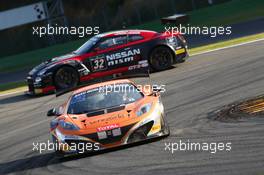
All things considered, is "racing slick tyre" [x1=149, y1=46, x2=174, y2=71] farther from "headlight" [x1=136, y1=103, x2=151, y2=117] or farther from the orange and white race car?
"headlight" [x1=136, y1=103, x2=151, y2=117]

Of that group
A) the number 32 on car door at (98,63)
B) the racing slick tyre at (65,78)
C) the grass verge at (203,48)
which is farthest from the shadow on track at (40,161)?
the grass verge at (203,48)

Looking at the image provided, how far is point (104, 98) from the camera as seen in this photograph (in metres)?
12.4

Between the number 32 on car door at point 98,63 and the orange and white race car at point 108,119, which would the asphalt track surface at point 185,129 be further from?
the number 32 on car door at point 98,63

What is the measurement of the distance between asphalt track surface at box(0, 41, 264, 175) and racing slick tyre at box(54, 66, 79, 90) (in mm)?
664

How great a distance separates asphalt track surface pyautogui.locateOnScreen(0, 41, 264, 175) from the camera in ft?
31.8

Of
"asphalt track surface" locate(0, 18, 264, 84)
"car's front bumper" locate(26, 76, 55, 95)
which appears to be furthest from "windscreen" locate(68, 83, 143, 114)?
"asphalt track surface" locate(0, 18, 264, 84)

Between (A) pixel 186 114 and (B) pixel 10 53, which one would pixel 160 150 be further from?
(B) pixel 10 53

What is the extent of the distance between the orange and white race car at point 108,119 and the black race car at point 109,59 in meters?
7.40

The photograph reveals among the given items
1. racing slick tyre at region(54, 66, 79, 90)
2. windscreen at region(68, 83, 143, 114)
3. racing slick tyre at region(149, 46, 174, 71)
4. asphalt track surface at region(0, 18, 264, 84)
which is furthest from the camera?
asphalt track surface at region(0, 18, 264, 84)

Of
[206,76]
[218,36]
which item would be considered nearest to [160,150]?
[206,76]

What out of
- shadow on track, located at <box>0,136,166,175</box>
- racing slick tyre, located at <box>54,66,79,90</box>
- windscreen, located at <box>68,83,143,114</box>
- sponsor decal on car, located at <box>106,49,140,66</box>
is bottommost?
shadow on track, located at <box>0,136,166,175</box>

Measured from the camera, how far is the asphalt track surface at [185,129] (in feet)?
31.8

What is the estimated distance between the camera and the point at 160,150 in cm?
1080

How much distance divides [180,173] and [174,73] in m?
10.5
